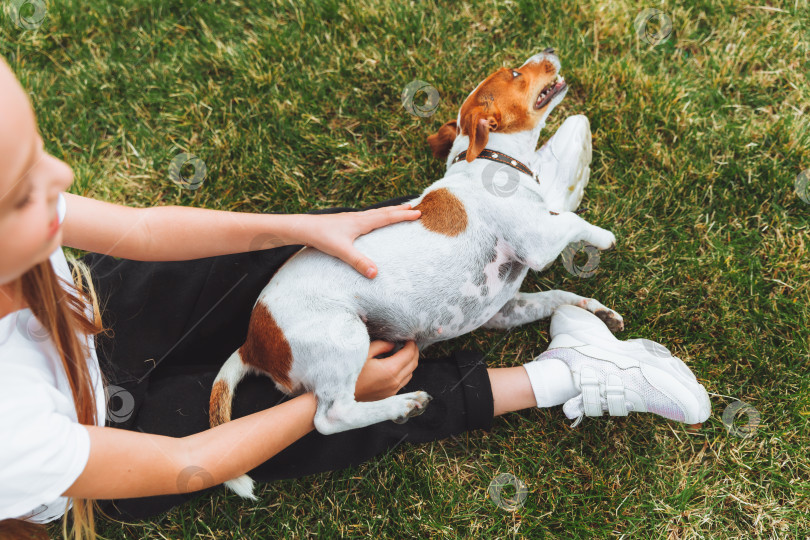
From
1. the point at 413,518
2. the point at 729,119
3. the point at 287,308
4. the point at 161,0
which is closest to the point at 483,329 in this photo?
the point at 413,518

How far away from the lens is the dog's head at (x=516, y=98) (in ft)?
9.05

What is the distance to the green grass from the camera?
2.92m

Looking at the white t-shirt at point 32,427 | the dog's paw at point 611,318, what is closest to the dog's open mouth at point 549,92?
the dog's paw at point 611,318

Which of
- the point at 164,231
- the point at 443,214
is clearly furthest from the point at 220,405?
the point at 443,214

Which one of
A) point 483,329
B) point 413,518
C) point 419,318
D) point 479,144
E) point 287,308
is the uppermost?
point 479,144

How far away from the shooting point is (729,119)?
11.5 ft

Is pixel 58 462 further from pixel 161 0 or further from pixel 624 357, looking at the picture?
pixel 161 0

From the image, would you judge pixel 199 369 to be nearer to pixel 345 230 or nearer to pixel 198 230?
pixel 198 230

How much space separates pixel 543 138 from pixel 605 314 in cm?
118

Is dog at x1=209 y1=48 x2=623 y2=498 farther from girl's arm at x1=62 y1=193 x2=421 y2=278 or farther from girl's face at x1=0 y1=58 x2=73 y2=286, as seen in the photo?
girl's face at x1=0 y1=58 x2=73 y2=286

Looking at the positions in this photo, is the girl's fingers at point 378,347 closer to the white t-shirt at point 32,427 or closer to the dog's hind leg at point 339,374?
the dog's hind leg at point 339,374

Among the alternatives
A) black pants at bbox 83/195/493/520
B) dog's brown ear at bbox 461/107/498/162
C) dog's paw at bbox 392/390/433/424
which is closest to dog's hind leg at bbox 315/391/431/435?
dog's paw at bbox 392/390/433/424

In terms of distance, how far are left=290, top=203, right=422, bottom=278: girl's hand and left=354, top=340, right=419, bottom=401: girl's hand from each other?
1.33 feet

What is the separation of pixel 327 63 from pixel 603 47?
5.97 feet
